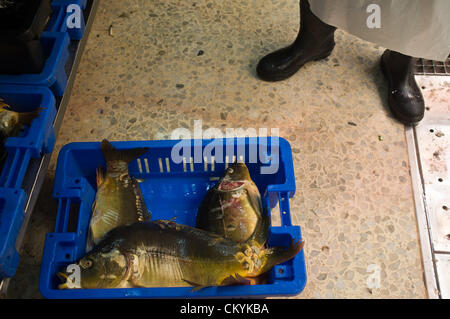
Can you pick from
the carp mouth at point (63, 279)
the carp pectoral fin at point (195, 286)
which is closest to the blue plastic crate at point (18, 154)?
the carp mouth at point (63, 279)

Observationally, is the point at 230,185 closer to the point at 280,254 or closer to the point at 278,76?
the point at 280,254

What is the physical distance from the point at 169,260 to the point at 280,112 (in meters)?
0.77

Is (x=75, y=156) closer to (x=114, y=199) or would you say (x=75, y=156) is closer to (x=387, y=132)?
(x=114, y=199)

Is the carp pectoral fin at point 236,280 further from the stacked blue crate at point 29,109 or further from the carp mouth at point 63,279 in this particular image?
the stacked blue crate at point 29,109

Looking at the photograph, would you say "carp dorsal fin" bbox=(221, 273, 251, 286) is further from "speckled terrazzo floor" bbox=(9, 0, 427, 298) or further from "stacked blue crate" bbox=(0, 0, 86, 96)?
"stacked blue crate" bbox=(0, 0, 86, 96)

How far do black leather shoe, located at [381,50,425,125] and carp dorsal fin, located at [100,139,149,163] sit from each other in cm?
96

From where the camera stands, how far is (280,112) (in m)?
1.65

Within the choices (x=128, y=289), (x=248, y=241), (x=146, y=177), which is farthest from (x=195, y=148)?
(x=128, y=289)

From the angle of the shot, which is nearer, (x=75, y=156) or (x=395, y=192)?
(x=75, y=156)

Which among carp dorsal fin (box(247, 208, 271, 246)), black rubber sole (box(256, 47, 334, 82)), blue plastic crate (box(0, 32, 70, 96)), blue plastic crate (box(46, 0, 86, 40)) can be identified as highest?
blue plastic crate (box(46, 0, 86, 40))

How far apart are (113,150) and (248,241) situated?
1.60 feet

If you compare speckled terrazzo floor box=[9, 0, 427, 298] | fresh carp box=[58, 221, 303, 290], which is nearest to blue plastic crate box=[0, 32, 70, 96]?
speckled terrazzo floor box=[9, 0, 427, 298]

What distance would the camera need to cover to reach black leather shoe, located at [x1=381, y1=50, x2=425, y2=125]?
1.59m

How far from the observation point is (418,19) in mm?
1253
